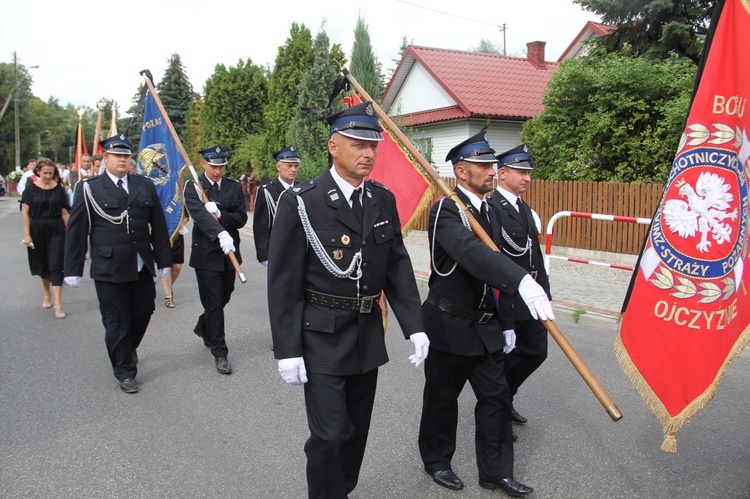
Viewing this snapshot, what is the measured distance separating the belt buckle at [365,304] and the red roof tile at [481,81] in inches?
702

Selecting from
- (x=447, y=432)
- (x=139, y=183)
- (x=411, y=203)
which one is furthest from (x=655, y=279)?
(x=139, y=183)

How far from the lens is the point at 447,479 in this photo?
3.67m

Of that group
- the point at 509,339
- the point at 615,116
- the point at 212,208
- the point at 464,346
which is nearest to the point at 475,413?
the point at 464,346

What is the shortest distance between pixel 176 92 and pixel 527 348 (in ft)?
164

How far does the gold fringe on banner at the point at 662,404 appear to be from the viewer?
3236mm

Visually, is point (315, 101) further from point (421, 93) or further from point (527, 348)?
point (527, 348)

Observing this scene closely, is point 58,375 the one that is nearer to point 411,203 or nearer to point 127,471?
point 127,471

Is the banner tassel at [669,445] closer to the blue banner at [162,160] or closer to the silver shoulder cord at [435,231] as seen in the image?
the silver shoulder cord at [435,231]

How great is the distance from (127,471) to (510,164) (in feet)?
10.2

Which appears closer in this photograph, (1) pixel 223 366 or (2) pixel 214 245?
(1) pixel 223 366

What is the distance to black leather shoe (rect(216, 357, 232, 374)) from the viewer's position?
18.9 feet

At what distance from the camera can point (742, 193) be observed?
3.30 m

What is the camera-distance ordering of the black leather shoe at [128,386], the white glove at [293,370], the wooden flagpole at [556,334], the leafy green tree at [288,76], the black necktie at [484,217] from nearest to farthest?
1. the wooden flagpole at [556,334]
2. the white glove at [293,370]
3. the black necktie at [484,217]
4. the black leather shoe at [128,386]
5. the leafy green tree at [288,76]

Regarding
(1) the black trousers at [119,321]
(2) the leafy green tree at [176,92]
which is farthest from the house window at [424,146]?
(2) the leafy green tree at [176,92]
